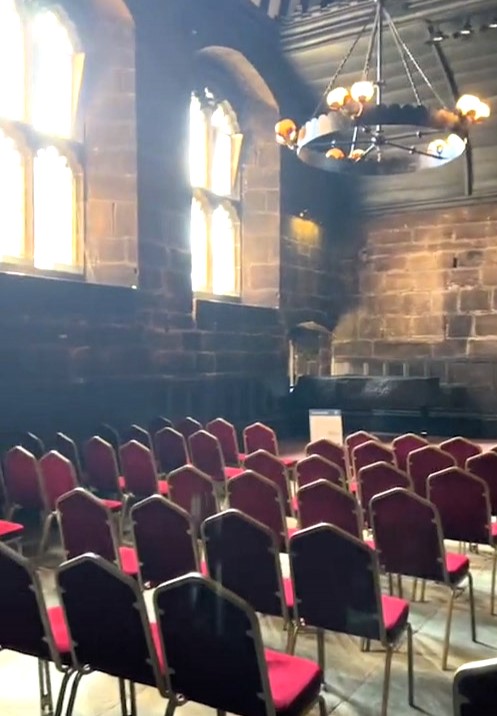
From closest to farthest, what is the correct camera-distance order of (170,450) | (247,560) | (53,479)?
1. (247,560)
2. (53,479)
3. (170,450)

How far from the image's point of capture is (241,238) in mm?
9383

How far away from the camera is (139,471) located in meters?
4.75

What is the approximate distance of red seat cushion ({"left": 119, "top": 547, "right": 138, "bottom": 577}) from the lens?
3.21 meters

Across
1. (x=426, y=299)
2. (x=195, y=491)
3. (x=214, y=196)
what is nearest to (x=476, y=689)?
(x=195, y=491)

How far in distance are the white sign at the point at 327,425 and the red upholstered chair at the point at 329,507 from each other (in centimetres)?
382

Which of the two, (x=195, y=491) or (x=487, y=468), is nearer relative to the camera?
(x=195, y=491)

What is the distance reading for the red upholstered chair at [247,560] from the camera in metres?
2.70

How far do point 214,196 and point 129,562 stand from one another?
6.16 meters

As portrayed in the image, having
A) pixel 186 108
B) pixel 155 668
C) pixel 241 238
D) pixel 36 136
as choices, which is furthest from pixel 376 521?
pixel 241 238

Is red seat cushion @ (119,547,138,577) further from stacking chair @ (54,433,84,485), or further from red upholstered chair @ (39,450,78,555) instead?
stacking chair @ (54,433,84,485)

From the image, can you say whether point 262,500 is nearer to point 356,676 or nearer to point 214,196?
point 356,676

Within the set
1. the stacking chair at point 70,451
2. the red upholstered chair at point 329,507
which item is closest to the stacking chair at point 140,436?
the stacking chair at point 70,451

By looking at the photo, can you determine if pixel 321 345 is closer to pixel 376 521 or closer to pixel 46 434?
pixel 46 434

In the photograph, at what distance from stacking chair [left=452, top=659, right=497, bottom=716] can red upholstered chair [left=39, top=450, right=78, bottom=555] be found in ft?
10.0
